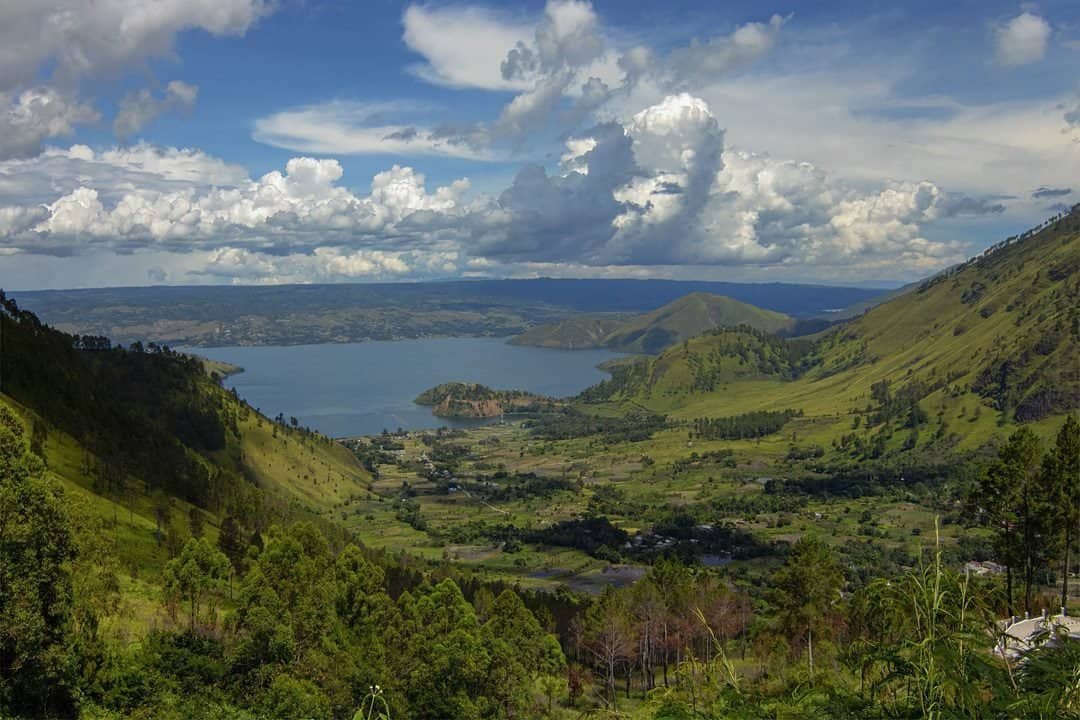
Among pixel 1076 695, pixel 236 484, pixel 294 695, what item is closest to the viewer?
pixel 1076 695

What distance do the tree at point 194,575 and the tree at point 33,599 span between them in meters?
20.9

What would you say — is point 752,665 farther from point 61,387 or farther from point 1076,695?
point 61,387

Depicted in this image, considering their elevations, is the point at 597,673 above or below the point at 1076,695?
below

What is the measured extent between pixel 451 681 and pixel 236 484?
12082 cm

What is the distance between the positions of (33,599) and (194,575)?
26.7 metres

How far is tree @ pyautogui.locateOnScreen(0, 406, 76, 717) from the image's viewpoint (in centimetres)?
3412

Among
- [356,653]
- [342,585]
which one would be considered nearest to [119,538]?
[342,585]

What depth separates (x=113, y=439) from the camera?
125 m

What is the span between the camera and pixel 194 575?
60.1 m

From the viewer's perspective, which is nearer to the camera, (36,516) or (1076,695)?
(1076,695)

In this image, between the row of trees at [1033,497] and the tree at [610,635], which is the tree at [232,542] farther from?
the row of trees at [1033,497]

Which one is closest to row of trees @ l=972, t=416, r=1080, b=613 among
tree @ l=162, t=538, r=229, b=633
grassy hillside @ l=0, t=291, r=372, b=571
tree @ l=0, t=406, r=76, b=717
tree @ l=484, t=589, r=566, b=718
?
tree @ l=484, t=589, r=566, b=718

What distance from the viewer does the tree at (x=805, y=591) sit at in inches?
2219

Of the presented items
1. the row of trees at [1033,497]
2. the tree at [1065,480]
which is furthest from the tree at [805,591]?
the tree at [1065,480]
